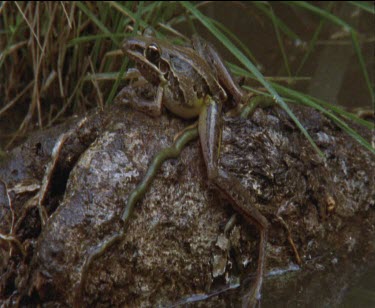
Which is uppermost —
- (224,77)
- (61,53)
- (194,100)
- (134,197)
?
(224,77)

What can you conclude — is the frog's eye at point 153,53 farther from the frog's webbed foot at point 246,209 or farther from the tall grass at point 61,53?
the tall grass at point 61,53

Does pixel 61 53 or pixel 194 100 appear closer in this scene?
pixel 194 100

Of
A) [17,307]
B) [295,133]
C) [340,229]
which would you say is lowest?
[17,307]

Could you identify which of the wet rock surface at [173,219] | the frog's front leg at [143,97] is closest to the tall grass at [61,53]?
the frog's front leg at [143,97]

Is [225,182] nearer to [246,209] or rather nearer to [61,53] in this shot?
[246,209]

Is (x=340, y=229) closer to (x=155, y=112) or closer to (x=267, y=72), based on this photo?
(x=155, y=112)

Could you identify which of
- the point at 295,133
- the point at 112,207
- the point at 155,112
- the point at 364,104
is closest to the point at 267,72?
the point at 364,104

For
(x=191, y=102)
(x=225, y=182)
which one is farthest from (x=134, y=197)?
(x=191, y=102)
